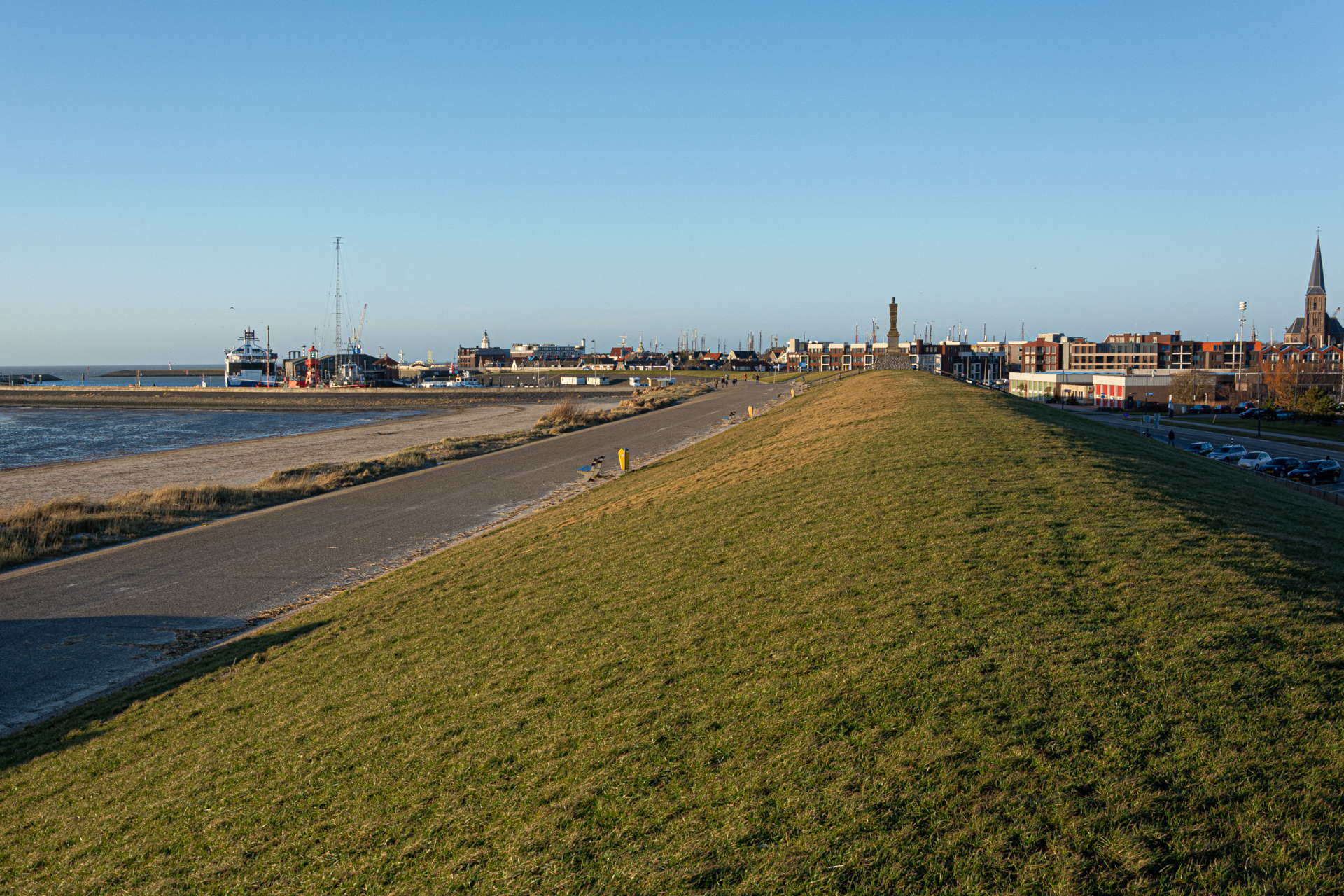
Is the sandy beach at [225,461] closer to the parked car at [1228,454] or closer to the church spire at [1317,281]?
the parked car at [1228,454]

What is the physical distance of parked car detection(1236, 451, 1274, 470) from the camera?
131 feet

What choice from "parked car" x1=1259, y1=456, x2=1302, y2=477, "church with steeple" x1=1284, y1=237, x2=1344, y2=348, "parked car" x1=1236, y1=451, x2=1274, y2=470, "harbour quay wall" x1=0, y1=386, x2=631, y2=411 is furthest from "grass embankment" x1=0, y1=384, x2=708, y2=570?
"church with steeple" x1=1284, y1=237, x2=1344, y2=348

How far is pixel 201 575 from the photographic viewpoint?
1944cm

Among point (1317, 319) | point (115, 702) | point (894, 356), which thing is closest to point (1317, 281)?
point (1317, 319)

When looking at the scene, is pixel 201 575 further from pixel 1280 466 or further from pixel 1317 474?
pixel 1280 466

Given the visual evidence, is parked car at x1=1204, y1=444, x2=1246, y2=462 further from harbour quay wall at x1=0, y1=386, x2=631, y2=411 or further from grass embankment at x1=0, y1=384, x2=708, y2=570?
harbour quay wall at x1=0, y1=386, x2=631, y2=411

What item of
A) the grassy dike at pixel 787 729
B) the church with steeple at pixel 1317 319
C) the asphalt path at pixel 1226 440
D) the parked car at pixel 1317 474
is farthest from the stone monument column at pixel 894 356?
the church with steeple at pixel 1317 319

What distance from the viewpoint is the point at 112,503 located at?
1128 inches

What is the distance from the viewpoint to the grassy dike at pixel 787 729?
5.43 m

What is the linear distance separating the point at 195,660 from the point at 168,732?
343 centimetres

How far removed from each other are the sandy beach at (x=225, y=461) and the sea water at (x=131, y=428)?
476 centimetres

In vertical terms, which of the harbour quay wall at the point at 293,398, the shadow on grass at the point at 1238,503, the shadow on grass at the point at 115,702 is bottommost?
the shadow on grass at the point at 115,702

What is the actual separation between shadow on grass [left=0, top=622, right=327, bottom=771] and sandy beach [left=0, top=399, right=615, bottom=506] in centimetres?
2622

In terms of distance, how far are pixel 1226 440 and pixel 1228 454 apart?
16.9 metres
